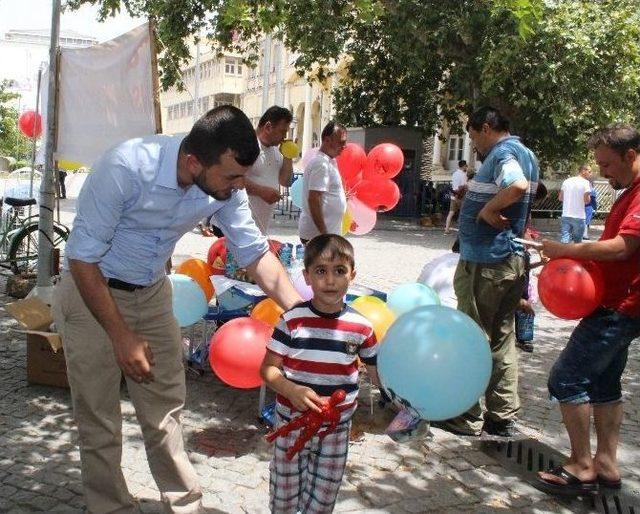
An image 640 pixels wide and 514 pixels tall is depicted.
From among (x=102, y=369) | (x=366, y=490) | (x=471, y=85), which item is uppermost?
(x=471, y=85)

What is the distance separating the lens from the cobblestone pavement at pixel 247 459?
3.52 meters

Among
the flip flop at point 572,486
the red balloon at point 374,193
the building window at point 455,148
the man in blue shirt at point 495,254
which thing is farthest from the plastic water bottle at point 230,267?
the building window at point 455,148

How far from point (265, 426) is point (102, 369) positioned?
1833 millimetres

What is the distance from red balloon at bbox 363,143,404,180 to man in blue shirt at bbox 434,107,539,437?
3689 millimetres

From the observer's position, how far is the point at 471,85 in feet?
56.5

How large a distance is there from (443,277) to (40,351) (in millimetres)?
3191

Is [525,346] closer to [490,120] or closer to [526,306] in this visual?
[526,306]

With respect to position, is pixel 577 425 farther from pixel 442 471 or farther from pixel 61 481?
pixel 61 481

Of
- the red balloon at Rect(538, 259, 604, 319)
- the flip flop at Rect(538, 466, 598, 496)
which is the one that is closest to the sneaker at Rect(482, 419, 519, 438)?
the flip flop at Rect(538, 466, 598, 496)

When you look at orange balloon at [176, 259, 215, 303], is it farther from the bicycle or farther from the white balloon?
the bicycle

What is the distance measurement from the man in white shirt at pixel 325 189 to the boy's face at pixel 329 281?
2.69 m

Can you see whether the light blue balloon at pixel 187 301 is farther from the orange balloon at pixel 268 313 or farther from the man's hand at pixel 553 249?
the man's hand at pixel 553 249

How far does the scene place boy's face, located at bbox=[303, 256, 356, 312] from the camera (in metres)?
2.67

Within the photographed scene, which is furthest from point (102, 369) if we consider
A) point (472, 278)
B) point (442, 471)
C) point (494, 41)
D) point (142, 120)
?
A: point (494, 41)
